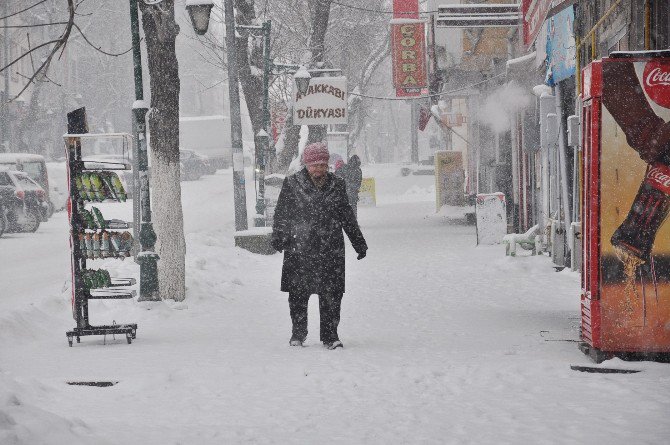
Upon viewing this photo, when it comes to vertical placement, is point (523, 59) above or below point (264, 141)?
above

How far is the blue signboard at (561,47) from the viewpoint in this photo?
532 inches

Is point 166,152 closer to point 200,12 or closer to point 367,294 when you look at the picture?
point 367,294

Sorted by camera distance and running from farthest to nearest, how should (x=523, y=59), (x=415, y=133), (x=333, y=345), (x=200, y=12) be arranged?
(x=415, y=133)
(x=523, y=59)
(x=200, y=12)
(x=333, y=345)

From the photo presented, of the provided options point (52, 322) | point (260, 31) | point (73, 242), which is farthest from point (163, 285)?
point (260, 31)

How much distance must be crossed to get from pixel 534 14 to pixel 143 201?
22.1 ft

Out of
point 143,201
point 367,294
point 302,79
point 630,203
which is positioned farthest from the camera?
point 302,79

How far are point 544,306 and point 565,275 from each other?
2.77 m

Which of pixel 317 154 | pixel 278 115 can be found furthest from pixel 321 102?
pixel 278 115

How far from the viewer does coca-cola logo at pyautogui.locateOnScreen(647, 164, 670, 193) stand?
7.00 meters

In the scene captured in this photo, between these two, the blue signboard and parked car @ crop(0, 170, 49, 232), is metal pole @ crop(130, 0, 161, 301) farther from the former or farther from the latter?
parked car @ crop(0, 170, 49, 232)

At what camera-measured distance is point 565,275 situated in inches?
527

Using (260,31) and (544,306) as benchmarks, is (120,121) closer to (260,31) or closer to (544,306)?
(260,31)

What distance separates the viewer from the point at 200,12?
13875 mm

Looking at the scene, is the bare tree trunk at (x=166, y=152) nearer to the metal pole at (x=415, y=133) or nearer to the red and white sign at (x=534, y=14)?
the red and white sign at (x=534, y=14)
